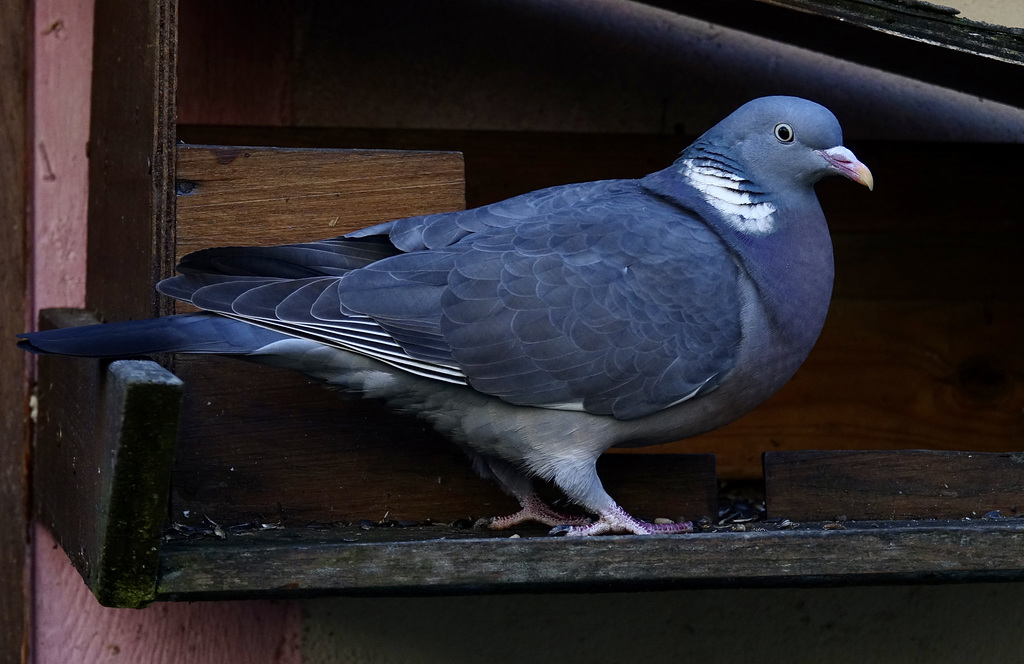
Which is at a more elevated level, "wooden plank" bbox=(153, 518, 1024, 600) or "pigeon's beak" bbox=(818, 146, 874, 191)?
"pigeon's beak" bbox=(818, 146, 874, 191)

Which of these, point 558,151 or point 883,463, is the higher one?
point 558,151

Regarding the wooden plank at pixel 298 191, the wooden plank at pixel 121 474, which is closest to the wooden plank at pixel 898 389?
the wooden plank at pixel 298 191

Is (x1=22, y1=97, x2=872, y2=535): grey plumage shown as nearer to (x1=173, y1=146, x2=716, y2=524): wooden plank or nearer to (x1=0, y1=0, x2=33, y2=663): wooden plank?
(x1=173, y1=146, x2=716, y2=524): wooden plank

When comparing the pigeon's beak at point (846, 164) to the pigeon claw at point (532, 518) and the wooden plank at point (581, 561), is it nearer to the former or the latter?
the wooden plank at point (581, 561)

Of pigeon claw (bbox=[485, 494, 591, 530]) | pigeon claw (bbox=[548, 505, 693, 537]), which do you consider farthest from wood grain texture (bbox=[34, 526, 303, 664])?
pigeon claw (bbox=[548, 505, 693, 537])

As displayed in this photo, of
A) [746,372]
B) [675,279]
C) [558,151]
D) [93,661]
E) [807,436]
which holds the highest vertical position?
[558,151]

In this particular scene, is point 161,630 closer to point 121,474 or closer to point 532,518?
point 532,518

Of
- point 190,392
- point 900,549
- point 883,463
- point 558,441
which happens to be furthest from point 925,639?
point 190,392

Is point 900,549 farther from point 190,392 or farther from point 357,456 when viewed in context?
point 190,392

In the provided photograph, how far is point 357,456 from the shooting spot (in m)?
1.89

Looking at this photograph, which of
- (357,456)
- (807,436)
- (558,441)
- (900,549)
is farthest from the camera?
(807,436)

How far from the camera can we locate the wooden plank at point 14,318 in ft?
6.90

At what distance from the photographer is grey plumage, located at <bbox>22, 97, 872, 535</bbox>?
1.67 meters

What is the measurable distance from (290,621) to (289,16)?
1.29 meters
